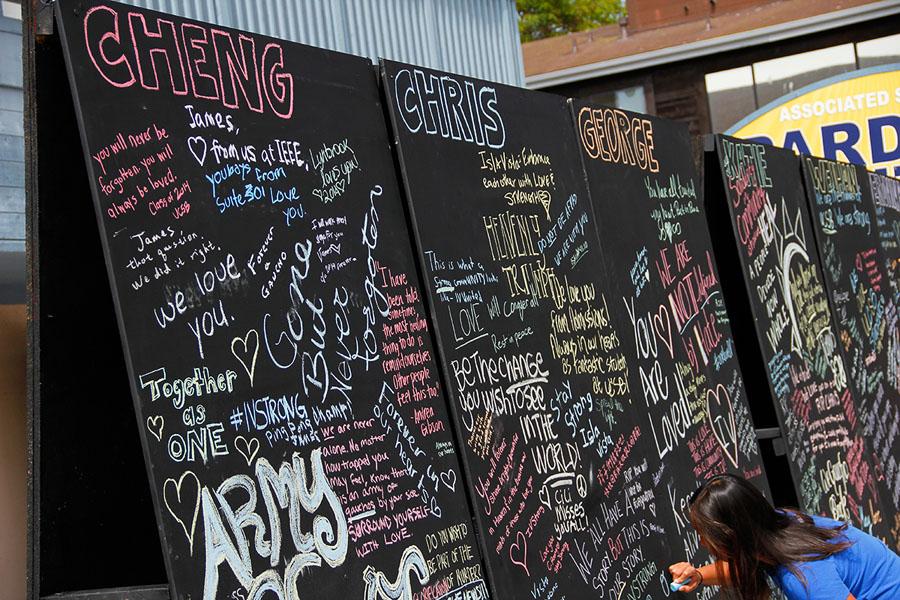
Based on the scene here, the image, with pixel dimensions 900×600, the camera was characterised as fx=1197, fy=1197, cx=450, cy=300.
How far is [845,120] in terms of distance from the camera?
1769 centimetres

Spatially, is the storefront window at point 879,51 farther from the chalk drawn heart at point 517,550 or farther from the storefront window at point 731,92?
the chalk drawn heart at point 517,550

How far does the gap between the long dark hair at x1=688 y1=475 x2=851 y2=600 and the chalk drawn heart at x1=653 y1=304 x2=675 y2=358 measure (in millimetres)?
2111

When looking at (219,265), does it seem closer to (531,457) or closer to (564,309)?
(531,457)

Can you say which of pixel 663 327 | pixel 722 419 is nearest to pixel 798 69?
pixel 722 419

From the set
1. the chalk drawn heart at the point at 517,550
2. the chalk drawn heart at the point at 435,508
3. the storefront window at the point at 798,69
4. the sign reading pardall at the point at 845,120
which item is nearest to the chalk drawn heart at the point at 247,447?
the chalk drawn heart at the point at 435,508

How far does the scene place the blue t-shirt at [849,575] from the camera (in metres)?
3.72

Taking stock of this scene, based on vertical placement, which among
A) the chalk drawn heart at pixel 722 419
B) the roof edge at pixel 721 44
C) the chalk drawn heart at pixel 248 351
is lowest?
the chalk drawn heart at pixel 722 419

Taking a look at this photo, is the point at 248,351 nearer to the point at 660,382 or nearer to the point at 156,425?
the point at 156,425

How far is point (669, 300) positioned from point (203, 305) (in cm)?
326

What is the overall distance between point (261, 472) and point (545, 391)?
1641 mm

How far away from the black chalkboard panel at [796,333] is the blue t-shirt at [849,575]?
2952 mm

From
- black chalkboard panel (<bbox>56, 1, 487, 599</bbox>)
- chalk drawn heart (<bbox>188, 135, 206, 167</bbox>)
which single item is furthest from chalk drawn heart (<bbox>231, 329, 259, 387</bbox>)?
chalk drawn heart (<bbox>188, 135, 206, 167</bbox>)

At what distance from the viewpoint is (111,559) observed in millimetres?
3729

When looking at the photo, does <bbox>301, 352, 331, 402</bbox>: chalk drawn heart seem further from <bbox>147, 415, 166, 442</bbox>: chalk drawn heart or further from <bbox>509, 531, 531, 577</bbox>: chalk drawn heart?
<bbox>509, 531, 531, 577</bbox>: chalk drawn heart
